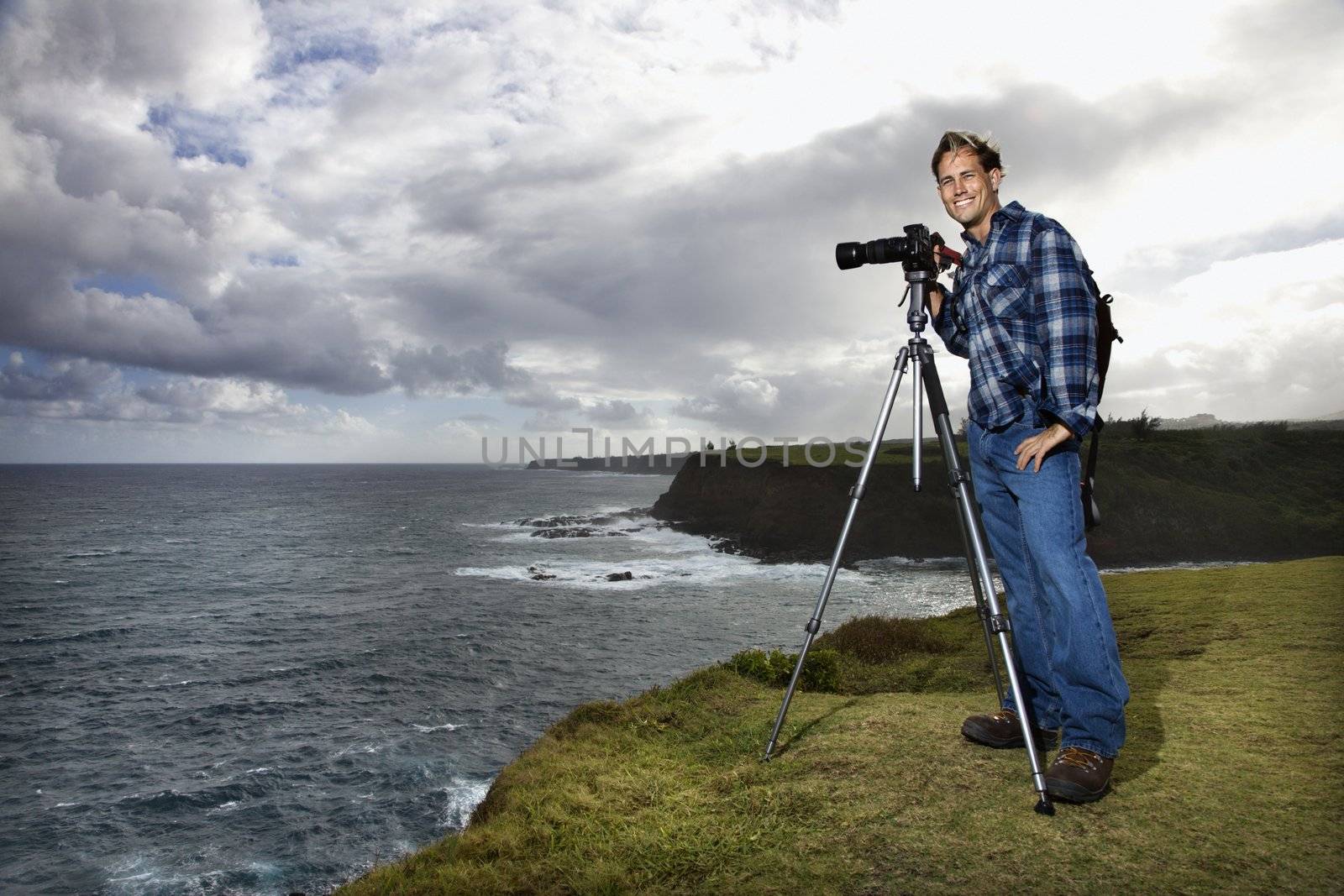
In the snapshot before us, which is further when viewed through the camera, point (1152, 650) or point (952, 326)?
point (1152, 650)

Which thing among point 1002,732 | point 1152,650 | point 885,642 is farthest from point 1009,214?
point 885,642

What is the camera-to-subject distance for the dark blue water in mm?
13500

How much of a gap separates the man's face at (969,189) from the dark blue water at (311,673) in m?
13.2

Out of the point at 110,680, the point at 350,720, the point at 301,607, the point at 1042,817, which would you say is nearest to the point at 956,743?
the point at 1042,817

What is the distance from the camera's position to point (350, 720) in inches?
774

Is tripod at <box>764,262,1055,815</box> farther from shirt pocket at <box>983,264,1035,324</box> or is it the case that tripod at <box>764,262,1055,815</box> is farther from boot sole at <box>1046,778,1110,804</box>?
shirt pocket at <box>983,264,1035,324</box>

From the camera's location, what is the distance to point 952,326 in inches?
164

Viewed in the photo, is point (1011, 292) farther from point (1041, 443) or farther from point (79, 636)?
point (79, 636)

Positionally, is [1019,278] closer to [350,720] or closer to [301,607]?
[350,720]

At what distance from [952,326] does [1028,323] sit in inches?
23.4

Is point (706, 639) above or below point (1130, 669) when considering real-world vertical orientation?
below

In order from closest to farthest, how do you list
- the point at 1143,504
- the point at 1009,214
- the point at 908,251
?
the point at 1009,214 < the point at 908,251 < the point at 1143,504

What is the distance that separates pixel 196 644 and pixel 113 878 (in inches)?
800

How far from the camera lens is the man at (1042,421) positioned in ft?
11.1
